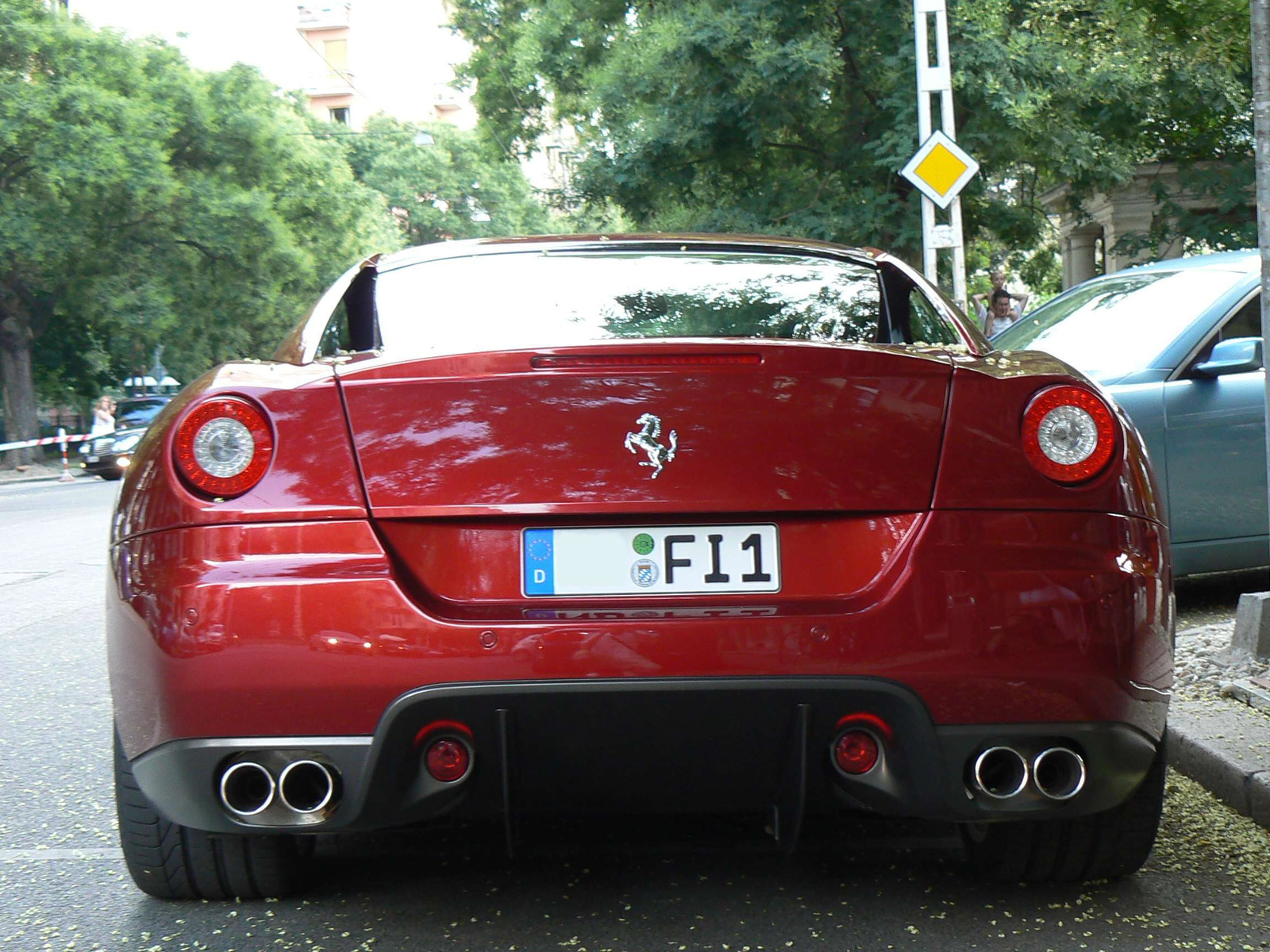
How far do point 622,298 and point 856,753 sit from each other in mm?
1154

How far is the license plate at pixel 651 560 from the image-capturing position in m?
2.77

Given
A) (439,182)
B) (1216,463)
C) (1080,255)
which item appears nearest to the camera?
(1216,463)

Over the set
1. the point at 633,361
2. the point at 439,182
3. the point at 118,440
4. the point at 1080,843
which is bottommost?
the point at 118,440

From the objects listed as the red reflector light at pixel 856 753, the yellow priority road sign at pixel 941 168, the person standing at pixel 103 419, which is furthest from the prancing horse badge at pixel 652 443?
the person standing at pixel 103 419

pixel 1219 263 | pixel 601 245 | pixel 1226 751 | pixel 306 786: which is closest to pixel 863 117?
pixel 1219 263

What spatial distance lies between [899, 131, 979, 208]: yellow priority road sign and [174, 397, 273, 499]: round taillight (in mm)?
11771

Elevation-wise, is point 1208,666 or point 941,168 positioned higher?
point 941,168

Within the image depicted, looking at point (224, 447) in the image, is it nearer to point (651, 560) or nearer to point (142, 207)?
point (651, 560)

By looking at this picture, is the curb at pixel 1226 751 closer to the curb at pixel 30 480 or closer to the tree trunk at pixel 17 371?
the curb at pixel 30 480

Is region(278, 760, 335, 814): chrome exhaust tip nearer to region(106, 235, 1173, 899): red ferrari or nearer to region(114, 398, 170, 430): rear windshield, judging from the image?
region(106, 235, 1173, 899): red ferrari

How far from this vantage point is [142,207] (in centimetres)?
3688

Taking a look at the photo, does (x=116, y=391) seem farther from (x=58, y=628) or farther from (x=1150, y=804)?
(x=1150, y=804)

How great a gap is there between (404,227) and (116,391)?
23.7m

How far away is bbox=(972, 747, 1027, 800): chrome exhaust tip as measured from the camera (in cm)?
282
